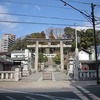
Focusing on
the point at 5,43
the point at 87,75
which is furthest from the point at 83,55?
the point at 5,43

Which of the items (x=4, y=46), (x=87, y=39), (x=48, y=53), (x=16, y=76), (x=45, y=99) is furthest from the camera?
(x=4, y=46)

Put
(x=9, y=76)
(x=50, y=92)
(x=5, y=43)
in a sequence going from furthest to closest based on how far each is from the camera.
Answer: (x=5, y=43) < (x=9, y=76) < (x=50, y=92)

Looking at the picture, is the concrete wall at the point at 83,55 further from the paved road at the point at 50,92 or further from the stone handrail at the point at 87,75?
the paved road at the point at 50,92

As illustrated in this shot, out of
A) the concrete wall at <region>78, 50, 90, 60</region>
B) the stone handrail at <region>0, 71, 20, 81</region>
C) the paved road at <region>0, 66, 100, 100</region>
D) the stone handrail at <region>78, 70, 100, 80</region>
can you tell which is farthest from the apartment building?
the paved road at <region>0, 66, 100, 100</region>

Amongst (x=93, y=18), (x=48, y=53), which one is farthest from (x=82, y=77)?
(x=48, y=53)

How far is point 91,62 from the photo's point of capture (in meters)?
→ 37.8

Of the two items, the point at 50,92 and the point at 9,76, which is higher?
the point at 9,76

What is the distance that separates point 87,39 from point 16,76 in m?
44.2

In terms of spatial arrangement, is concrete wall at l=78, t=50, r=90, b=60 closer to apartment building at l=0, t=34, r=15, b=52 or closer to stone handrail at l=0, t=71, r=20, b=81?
stone handrail at l=0, t=71, r=20, b=81

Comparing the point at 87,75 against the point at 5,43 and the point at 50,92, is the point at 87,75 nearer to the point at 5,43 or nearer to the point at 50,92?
the point at 50,92

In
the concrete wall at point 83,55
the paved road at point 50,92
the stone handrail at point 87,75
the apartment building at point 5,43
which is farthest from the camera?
the apartment building at point 5,43

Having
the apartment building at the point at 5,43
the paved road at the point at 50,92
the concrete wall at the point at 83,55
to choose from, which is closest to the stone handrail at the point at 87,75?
the paved road at the point at 50,92

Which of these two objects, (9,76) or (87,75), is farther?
(87,75)

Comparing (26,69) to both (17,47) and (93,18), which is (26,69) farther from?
(17,47)
